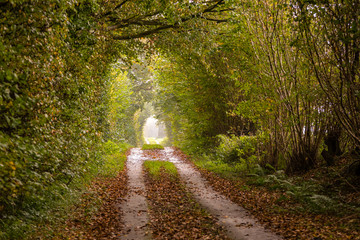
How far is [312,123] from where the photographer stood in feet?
34.8

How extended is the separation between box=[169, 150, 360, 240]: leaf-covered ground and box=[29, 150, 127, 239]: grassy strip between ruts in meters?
3.58

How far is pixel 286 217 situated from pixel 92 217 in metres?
4.81

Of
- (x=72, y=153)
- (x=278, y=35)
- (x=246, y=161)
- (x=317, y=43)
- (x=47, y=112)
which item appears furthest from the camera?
(x=246, y=161)

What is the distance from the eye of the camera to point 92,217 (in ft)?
24.7

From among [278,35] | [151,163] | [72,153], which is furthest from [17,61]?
[151,163]

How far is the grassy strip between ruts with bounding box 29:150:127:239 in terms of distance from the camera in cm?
613

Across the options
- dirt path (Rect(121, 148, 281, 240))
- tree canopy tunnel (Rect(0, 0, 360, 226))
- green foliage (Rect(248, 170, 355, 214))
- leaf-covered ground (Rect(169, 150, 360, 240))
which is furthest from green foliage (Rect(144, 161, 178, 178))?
green foliage (Rect(248, 170, 355, 214))

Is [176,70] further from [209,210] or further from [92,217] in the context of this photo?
[92,217]

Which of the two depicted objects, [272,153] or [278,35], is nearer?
[278,35]

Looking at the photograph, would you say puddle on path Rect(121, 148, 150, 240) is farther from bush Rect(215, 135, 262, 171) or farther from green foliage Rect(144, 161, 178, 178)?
bush Rect(215, 135, 262, 171)

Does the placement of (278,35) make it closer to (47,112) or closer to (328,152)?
(328,152)

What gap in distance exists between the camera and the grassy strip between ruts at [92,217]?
6.13m

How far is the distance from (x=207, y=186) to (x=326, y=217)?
5.05 metres

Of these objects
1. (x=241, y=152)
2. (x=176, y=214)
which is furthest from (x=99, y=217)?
(x=241, y=152)
